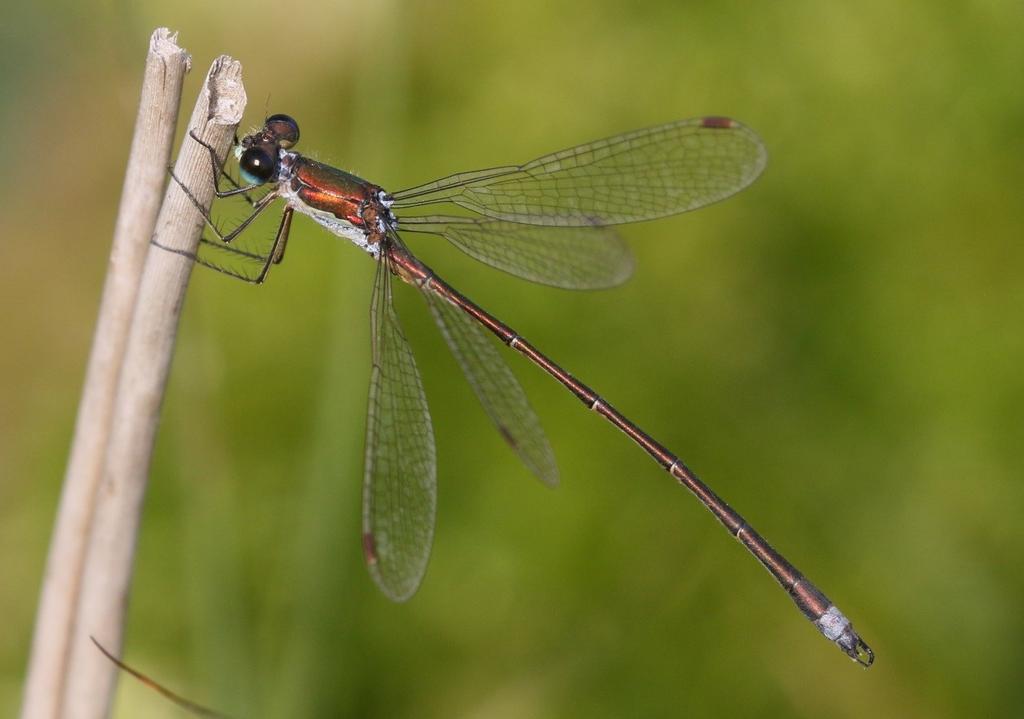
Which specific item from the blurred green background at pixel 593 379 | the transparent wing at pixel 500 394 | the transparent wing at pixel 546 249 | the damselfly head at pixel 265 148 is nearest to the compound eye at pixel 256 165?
the damselfly head at pixel 265 148

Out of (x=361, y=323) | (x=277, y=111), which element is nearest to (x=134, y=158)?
(x=361, y=323)

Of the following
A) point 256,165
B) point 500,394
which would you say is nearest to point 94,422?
point 256,165

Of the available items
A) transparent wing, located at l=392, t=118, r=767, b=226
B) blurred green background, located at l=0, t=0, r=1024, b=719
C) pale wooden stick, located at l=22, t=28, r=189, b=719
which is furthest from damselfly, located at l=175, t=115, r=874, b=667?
pale wooden stick, located at l=22, t=28, r=189, b=719

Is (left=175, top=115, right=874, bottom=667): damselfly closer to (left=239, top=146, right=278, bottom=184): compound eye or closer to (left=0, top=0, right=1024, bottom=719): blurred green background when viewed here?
(left=239, top=146, right=278, bottom=184): compound eye

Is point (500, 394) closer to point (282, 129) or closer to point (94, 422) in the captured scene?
point (282, 129)

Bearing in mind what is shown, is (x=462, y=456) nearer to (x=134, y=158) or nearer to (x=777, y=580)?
(x=777, y=580)
